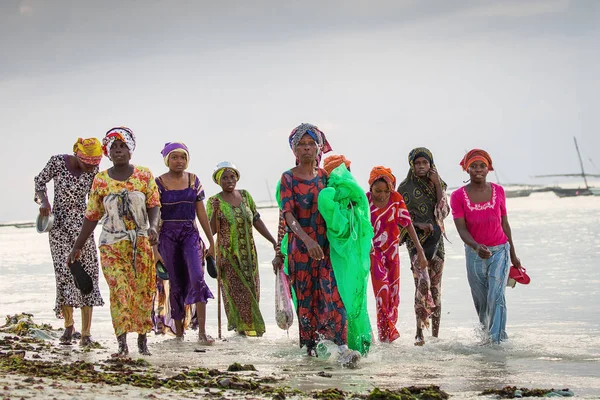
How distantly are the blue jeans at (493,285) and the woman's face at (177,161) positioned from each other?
10.3ft

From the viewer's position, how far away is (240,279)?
10.7 m

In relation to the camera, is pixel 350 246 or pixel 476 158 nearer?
pixel 350 246

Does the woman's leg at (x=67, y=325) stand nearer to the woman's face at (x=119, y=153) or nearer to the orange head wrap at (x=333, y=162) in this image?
the woman's face at (x=119, y=153)

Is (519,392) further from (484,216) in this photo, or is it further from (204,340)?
(204,340)

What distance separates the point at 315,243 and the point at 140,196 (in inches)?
65.5

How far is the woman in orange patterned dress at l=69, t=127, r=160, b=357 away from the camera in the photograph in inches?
324

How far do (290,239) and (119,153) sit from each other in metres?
1.72

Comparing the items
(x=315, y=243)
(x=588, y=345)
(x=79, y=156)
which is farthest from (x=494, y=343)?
(x=79, y=156)

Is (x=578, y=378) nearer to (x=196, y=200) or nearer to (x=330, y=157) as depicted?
(x=330, y=157)

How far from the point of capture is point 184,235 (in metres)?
9.98

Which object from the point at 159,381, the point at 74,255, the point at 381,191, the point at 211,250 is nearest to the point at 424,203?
the point at 381,191

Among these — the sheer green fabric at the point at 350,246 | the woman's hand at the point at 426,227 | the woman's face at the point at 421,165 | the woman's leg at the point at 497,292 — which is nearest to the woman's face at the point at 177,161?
the sheer green fabric at the point at 350,246

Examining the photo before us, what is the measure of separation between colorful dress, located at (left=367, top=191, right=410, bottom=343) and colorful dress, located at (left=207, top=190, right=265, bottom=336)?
69.6 inches

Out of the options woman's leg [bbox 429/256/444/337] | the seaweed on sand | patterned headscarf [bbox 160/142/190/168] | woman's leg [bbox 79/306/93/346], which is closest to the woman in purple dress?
patterned headscarf [bbox 160/142/190/168]
